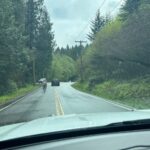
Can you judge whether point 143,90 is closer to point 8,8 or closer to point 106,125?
point 8,8

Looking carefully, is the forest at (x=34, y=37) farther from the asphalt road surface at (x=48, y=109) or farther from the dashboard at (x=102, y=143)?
the dashboard at (x=102, y=143)

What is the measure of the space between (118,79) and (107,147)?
56759 millimetres

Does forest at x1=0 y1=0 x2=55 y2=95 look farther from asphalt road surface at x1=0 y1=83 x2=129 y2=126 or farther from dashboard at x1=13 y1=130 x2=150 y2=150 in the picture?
dashboard at x1=13 y1=130 x2=150 y2=150

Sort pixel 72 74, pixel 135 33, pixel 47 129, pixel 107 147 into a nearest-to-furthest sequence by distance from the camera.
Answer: pixel 107 147 < pixel 47 129 < pixel 135 33 < pixel 72 74

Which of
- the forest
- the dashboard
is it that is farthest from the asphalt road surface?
the forest

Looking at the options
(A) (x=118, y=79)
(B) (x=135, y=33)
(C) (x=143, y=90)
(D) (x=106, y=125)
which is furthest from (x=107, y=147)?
(A) (x=118, y=79)

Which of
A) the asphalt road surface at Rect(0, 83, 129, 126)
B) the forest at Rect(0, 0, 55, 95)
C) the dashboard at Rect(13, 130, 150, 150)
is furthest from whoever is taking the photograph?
the forest at Rect(0, 0, 55, 95)

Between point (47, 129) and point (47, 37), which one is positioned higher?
point (47, 37)

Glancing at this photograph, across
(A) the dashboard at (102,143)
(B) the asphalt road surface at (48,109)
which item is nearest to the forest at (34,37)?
(B) the asphalt road surface at (48,109)

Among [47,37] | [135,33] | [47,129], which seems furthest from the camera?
[47,37]

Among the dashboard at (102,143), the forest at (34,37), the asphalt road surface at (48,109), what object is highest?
the forest at (34,37)

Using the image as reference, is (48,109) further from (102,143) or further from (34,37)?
(34,37)

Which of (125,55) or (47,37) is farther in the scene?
(47,37)

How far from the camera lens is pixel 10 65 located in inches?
2188
